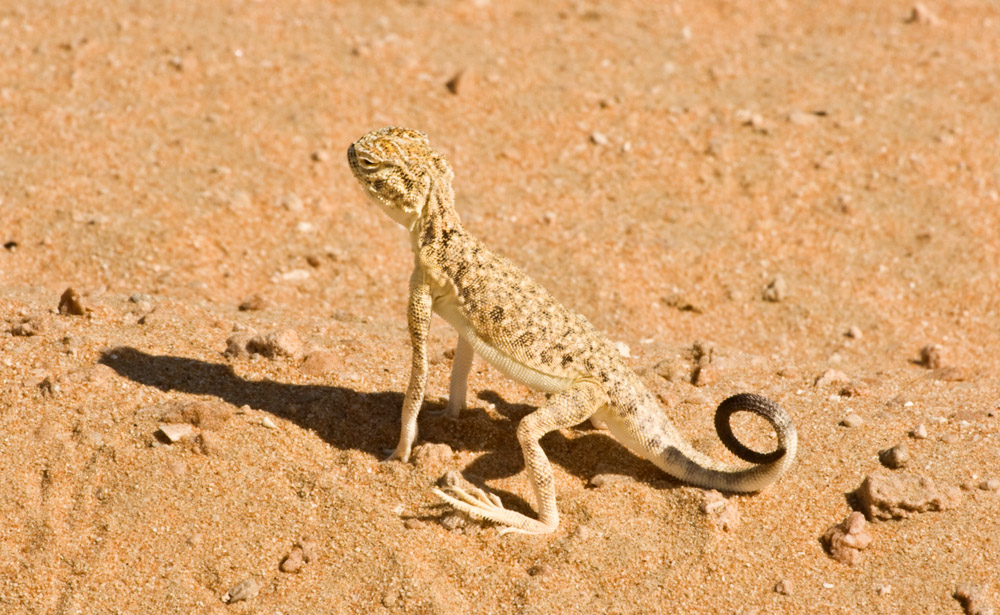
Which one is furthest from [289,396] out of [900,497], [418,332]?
[900,497]

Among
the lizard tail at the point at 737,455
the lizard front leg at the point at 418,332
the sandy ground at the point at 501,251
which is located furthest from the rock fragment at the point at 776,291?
the lizard front leg at the point at 418,332

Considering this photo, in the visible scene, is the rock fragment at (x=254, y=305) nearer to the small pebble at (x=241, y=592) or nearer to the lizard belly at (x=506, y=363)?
the lizard belly at (x=506, y=363)

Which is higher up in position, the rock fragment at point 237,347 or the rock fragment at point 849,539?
the rock fragment at point 849,539

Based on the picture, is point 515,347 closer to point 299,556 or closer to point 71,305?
point 299,556

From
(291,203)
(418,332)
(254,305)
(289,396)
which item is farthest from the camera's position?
(291,203)

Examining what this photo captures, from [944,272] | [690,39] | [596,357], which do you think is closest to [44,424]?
[596,357]

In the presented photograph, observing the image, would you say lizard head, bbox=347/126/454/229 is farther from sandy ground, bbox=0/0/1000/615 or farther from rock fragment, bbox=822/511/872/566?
rock fragment, bbox=822/511/872/566

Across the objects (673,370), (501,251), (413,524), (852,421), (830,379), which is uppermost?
(852,421)

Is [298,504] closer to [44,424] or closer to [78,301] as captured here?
[44,424]
